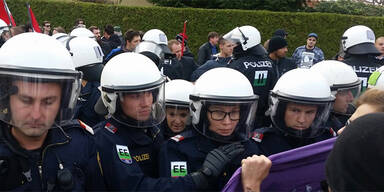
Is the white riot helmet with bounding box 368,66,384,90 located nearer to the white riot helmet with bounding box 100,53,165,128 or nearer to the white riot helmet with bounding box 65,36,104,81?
the white riot helmet with bounding box 100,53,165,128

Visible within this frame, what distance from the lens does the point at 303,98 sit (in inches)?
117

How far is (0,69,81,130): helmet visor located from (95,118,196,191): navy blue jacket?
0.49 m

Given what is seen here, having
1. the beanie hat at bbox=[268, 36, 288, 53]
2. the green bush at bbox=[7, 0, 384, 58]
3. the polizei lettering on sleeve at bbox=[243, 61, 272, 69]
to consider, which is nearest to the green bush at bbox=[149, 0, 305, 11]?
the green bush at bbox=[7, 0, 384, 58]

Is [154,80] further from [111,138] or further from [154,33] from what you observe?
[154,33]

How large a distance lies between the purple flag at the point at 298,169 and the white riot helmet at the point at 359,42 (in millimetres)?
3156

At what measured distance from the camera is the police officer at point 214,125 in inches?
103

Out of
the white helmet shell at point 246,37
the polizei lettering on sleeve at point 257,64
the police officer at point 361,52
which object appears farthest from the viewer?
the white helmet shell at point 246,37

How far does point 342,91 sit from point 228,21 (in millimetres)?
12992

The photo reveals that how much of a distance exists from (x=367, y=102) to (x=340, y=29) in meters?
14.9

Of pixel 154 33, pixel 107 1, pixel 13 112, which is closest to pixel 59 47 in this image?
pixel 13 112

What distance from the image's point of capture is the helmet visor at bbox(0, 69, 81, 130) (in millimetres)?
1995

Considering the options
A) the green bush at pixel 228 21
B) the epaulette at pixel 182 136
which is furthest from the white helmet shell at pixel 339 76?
the green bush at pixel 228 21

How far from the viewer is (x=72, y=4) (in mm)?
18328

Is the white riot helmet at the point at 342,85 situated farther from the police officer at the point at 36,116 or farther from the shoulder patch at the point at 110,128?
the police officer at the point at 36,116
